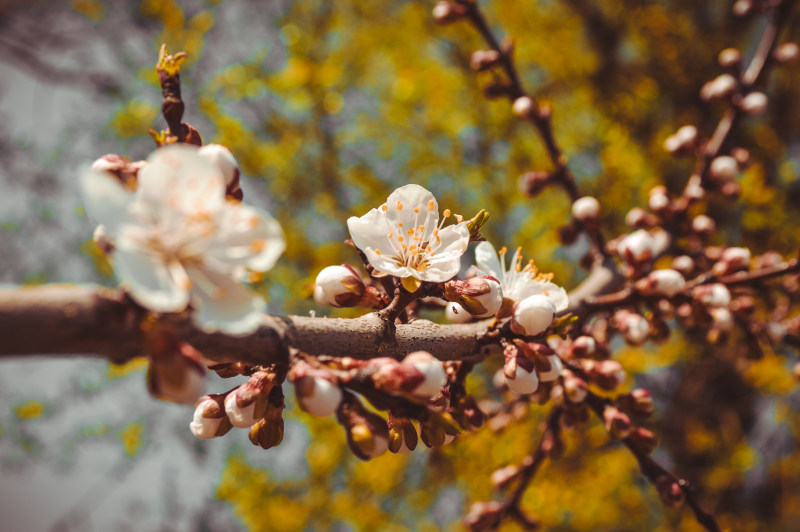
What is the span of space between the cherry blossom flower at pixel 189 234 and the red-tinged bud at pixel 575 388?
872 mm

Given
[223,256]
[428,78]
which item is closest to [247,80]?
[428,78]

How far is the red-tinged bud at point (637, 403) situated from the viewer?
1.38 metres

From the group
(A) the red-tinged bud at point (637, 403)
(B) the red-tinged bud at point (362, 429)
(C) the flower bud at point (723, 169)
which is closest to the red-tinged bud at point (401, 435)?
(B) the red-tinged bud at point (362, 429)

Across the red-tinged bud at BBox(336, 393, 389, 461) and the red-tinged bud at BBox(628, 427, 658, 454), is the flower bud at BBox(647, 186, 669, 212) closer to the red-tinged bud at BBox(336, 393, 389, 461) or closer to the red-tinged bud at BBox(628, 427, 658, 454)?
the red-tinged bud at BBox(628, 427, 658, 454)

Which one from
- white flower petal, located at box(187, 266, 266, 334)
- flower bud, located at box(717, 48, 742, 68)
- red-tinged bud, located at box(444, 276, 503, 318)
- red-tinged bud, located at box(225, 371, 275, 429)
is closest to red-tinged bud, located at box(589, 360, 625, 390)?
red-tinged bud, located at box(444, 276, 503, 318)

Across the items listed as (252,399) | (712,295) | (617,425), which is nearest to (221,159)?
(252,399)

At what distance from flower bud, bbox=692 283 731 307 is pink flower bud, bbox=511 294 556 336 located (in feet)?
2.41

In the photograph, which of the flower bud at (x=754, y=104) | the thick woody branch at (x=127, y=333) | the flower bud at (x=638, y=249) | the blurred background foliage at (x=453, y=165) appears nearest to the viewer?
the thick woody branch at (x=127, y=333)

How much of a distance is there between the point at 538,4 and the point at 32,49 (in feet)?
15.3

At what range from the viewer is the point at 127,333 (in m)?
0.66

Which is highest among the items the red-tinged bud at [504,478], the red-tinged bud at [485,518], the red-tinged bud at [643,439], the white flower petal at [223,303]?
the white flower petal at [223,303]

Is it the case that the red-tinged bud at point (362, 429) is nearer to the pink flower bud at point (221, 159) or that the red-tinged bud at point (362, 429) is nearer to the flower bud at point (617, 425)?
the pink flower bud at point (221, 159)

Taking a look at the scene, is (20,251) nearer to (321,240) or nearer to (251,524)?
(321,240)

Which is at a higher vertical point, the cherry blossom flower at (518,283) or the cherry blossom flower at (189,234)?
the cherry blossom flower at (189,234)
